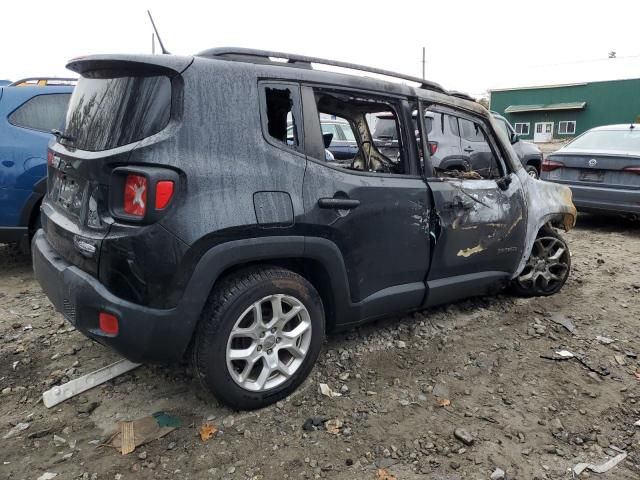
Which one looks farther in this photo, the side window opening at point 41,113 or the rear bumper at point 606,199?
the rear bumper at point 606,199

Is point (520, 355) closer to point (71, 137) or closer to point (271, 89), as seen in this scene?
point (271, 89)

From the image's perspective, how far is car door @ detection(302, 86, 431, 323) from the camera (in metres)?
2.76

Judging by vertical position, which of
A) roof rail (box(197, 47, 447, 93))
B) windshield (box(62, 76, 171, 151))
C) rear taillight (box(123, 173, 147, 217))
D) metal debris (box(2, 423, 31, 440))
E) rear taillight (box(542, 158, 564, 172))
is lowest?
metal debris (box(2, 423, 31, 440))

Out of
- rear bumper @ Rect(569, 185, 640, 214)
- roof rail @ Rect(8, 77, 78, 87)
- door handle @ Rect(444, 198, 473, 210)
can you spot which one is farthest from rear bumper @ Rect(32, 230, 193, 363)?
rear bumper @ Rect(569, 185, 640, 214)

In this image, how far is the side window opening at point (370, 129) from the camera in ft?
10.3

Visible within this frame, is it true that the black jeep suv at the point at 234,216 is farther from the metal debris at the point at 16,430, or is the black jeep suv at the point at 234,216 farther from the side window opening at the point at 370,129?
the metal debris at the point at 16,430

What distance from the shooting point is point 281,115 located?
9.23 feet

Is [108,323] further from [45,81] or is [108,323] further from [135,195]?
[45,81]

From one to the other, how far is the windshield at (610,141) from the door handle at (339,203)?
5600mm

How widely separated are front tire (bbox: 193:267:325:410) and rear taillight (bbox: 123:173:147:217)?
556 mm

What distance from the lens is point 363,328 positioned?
12.3ft

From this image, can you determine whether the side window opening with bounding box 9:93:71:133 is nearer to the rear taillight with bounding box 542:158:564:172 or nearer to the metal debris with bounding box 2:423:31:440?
the metal debris with bounding box 2:423:31:440

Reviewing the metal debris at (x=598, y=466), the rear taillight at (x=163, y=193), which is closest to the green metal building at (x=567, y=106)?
the metal debris at (x=598, y=466)

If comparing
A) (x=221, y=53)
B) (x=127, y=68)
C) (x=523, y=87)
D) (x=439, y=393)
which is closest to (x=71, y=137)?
(x=127, y=68)
